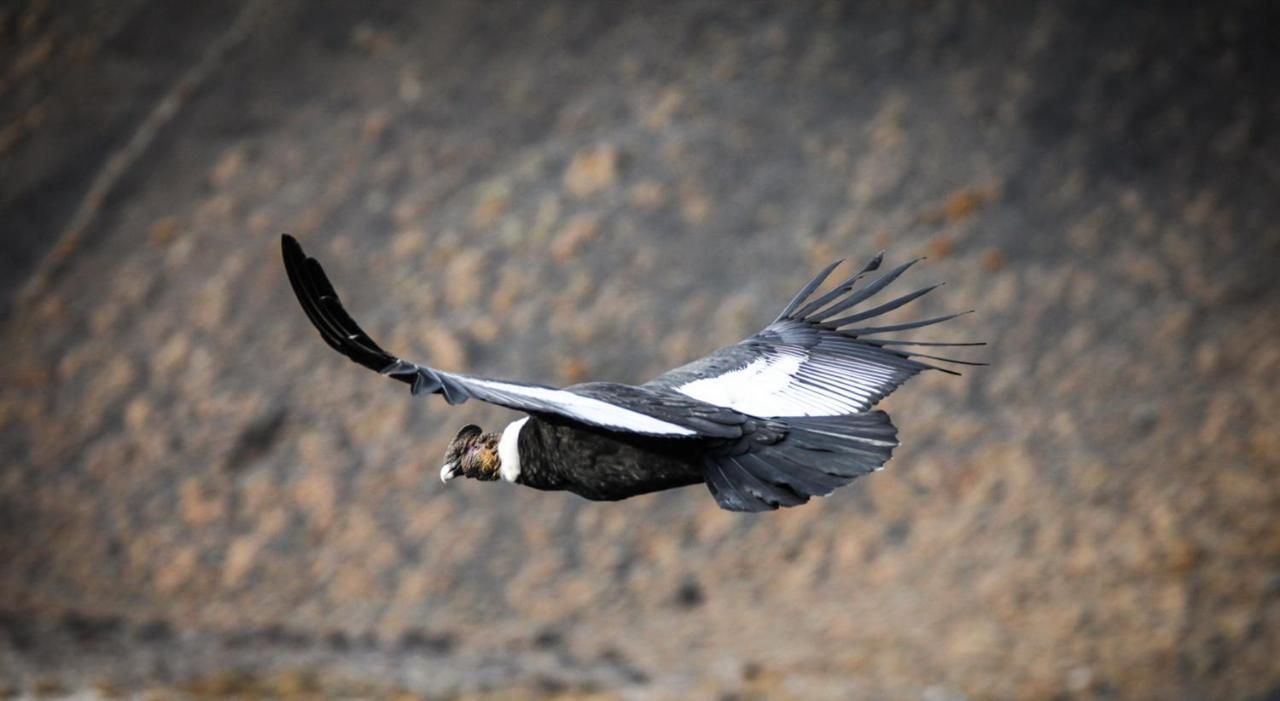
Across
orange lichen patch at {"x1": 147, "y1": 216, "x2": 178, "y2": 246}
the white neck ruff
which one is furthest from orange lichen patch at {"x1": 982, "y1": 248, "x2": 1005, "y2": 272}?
the white neck ruff

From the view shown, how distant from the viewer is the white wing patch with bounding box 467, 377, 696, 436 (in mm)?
4703

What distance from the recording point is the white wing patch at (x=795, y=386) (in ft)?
18.3

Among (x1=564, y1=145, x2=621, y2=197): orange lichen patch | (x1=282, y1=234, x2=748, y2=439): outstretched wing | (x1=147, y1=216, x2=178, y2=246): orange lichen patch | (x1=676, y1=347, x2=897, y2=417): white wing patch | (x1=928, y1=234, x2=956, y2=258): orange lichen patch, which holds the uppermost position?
(x1=928, y1=234, x2=956, y2=258): orange lichen patch

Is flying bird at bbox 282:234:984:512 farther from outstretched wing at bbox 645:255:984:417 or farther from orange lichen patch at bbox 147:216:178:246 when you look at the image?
orange lichen patch at bbox 147:216:178:246

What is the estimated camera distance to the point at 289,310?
12.3m

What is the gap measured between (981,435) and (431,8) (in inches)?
200

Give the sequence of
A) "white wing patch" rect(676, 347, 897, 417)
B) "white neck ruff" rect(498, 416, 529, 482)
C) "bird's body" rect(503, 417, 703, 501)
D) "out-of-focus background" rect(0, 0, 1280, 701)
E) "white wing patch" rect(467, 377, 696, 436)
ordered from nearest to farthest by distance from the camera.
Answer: "white wing patch" rect(467, 377, 696, 436) < "bird's body" rect(503, 417, 703, 501) < "white neck ruff" rect(498, 416, 529, 482) < "white wing patch" rect(676, 347, 897, 417) < "out-of-focus background" rect(0, 0, 1280, 701)

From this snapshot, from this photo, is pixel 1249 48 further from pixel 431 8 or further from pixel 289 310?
pixel 289 310

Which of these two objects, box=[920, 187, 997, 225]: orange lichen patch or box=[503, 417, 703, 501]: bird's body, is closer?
box=[503, 417, 703, 501]: bird's body

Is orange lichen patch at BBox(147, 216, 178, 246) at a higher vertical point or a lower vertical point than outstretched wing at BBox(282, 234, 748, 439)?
higher

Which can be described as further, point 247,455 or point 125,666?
point 247,455

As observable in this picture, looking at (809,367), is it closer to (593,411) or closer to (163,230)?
(593,411)

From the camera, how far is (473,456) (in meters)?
5.41

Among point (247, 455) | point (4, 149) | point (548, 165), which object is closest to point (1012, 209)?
point (548, 165)
